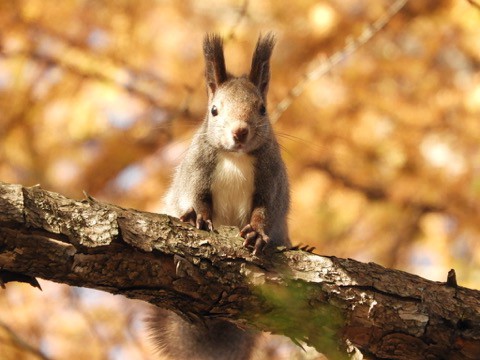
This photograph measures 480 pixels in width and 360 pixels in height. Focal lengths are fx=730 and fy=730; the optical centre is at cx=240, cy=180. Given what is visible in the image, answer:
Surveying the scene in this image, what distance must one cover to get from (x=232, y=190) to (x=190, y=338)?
787mm

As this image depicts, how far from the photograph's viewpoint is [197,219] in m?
3.23

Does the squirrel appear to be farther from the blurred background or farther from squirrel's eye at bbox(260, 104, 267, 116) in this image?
the blurred background

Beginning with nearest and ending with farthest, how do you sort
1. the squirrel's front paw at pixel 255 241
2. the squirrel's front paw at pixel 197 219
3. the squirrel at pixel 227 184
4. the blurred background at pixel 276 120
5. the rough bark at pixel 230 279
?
1. the rough bark at pixel 230 279
2. the squirrel's front paw at pixel 255 241
3. the squirrel's front paw at pixel 197 219
4. the squirrel at pixel 227 184
5. the blurred background at pixel 276 120

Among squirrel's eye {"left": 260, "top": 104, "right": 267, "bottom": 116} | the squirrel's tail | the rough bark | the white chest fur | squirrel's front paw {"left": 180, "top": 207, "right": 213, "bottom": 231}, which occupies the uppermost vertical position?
squirrel's eye {"left": 260, "top": 104, "right": 267, "bottom": 116}

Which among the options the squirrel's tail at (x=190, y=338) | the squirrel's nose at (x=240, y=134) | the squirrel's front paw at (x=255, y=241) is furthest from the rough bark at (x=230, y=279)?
the squirrel's tail at (x=190, y=338)

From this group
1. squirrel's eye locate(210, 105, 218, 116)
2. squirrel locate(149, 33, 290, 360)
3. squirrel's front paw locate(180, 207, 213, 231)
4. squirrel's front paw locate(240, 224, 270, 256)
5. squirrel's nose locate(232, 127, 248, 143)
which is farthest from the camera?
squirrel's eye locate(210, 105, 218, 116)

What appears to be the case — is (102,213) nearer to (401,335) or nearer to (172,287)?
(172,287)

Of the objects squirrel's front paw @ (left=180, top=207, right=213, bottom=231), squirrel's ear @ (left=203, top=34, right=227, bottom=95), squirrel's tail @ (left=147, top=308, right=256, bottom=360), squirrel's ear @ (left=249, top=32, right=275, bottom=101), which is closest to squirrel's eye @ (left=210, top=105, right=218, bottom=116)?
squirrel's ear @ (left=203, top=34, right=227, bottom=95)

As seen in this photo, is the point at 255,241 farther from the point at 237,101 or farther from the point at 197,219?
the point at 237,101

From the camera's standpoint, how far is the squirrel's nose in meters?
3.50

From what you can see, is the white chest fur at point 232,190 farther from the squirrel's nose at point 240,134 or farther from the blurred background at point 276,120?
the blurred background at point 276,120

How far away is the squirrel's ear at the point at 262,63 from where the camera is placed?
12.7ft

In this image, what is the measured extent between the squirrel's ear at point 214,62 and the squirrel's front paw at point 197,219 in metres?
0.83

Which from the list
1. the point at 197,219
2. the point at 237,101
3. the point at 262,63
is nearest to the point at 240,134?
the point at 237,101
